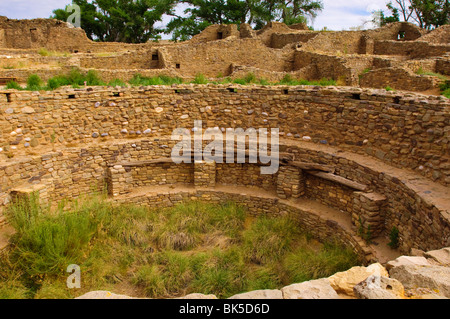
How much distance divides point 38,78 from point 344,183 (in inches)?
355

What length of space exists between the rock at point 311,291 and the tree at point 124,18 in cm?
2597

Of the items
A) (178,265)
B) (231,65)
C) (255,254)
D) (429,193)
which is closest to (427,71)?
(231,65)

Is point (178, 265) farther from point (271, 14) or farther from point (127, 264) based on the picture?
point (271, 14)

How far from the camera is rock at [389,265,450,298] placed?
9.90ft

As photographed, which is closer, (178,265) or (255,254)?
(178,265)

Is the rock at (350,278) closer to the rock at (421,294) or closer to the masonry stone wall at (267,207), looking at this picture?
the rock at (421,294)

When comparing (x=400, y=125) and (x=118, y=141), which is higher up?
(x=400, y=125)

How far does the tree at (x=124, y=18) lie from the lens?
85.8 feet

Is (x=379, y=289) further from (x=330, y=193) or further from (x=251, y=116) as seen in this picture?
(x=251, y=116)

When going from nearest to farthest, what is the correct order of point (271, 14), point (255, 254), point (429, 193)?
point (429, 193) < point (255, 254) < point (271, 14)

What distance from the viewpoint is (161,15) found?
26.5 metres

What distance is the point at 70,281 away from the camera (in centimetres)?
580

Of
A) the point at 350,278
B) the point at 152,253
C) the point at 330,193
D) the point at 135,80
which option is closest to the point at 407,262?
the point at 350,278

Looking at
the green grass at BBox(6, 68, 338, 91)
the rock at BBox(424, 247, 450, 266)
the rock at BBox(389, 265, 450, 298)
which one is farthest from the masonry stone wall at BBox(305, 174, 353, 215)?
the rock at BBox(389, 265, 450, 298)
